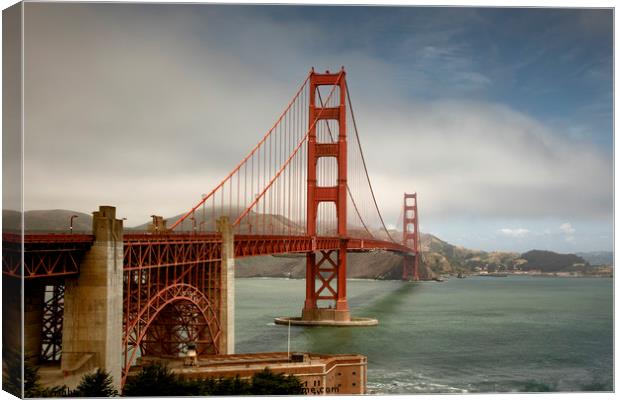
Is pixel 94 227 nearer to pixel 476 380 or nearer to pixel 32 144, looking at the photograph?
pixel 32 144

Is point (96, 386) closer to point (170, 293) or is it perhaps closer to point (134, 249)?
point (134, 249)

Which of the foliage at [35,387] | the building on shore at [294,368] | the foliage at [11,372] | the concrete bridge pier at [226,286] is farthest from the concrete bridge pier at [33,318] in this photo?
the concrete bridge pier at [226,286]

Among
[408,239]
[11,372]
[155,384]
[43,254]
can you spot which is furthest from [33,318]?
[408,239]

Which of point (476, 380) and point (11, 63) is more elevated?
point (11, 63)

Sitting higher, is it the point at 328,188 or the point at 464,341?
the point at 328,188

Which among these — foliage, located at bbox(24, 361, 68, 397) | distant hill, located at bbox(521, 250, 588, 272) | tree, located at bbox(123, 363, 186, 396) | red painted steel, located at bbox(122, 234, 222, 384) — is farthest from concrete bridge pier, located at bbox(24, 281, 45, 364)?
distant hill, located at bbox(521, 250, 588, 272)

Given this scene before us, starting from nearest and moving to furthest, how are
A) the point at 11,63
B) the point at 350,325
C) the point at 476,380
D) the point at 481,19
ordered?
the point at 11,63 → the point at 481,19 → the point at 476,380 → the point at 350,325

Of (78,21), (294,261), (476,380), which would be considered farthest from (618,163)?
(294,261)

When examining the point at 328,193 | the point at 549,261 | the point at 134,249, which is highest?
the point at 328,193

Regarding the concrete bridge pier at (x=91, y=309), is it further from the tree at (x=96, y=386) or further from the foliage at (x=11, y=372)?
the foliage at (x=11, y=372)
